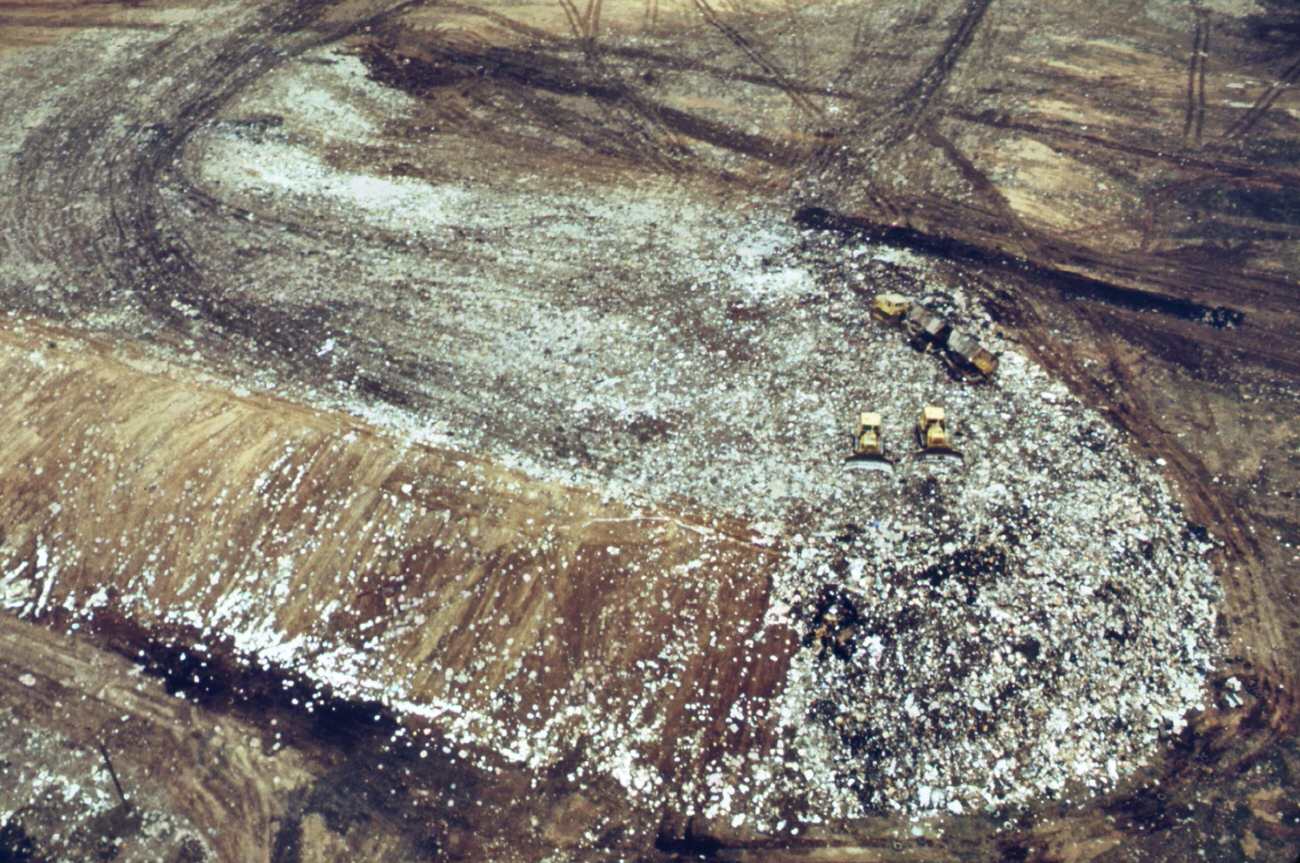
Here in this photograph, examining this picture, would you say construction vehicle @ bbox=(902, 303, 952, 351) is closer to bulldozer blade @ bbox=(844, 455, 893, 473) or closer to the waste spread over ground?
the waste spread over ground

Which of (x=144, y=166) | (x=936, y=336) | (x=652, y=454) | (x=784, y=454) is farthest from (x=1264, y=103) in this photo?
(x=144, y=166)

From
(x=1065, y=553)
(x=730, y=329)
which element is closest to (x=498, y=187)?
(x=730, y=329)

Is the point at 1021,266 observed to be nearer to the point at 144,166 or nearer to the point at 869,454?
the point at 869,454

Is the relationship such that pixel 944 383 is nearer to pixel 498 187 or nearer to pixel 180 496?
pixel 498 187

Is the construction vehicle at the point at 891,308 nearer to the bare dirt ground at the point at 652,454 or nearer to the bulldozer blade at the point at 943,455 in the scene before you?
the bare dirt ground at the point at 652,454

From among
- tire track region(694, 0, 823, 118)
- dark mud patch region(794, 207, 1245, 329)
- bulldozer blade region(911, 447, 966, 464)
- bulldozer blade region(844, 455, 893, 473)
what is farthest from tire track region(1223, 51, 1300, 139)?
bulldozer blade region(844, 455, 893, 473)

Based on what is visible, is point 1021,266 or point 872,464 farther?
point 1021,266
